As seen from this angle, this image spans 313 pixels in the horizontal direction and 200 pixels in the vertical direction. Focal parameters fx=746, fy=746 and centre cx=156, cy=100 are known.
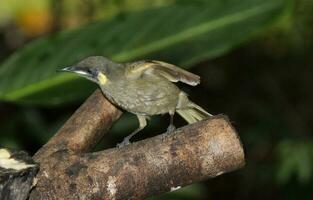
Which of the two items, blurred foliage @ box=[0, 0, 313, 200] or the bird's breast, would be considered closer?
the bird's breast

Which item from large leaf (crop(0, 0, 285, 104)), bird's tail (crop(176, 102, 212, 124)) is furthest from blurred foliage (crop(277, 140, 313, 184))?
bird's tail (crop(176, 102, 212, 124))

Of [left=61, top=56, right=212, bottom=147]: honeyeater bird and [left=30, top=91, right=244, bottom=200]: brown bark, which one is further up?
[left=61, top=56, right=212, bottom=147]: honeyeater bird

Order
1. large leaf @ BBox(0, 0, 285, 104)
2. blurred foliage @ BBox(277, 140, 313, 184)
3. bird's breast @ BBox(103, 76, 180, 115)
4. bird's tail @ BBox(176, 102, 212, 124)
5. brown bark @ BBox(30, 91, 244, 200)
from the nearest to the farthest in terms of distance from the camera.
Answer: brown bark @ BBox(30, 91, 244, 200) < bird's breast @ BBox(103, 76, 180, 115) < bird's tail @ BBox(176, 102, 212, 124) < large leaf @ BBox(0, 0, 285, 104) < blurred foliage @ BBox(277, 140, 313, 184)

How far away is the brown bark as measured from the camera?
6.68 feet

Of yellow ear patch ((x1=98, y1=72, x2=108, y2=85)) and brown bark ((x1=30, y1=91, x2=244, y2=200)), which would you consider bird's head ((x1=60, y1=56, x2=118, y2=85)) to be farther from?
brown bark ((x1=30, y1=91, x2=244, y2=200))

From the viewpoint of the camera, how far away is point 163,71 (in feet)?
7.80

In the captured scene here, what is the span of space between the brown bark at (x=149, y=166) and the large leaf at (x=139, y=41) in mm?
1100

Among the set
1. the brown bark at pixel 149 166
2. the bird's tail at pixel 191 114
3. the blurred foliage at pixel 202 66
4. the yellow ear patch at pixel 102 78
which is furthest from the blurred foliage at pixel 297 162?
the brown bark at pixel 149 166

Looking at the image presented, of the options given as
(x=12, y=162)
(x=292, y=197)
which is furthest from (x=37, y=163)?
(x=292, y=197)

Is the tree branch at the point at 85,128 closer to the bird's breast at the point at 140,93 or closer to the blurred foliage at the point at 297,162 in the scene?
the bird's breast at the point at 140,93

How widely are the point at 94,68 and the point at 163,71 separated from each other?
220mm

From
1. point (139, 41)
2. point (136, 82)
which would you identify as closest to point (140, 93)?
point (136, 82)

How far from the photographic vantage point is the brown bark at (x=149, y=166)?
2.04 metres

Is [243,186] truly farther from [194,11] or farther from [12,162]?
[12,162]
